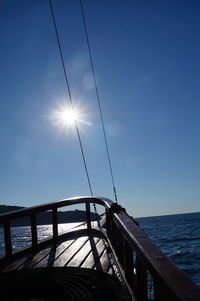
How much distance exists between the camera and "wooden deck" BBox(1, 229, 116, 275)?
392cm

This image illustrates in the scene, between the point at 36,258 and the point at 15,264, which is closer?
the point at 15,264

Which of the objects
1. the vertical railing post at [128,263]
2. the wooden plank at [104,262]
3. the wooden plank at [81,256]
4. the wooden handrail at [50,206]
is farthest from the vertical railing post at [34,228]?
the vertical railing post at [128,263]

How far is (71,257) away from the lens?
14.4 ft

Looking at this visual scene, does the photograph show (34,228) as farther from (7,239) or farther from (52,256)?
(52,256)

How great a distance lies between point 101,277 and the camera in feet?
9.22

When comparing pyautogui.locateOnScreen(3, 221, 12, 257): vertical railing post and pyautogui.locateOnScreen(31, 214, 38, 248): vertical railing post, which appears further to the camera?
pyautogui.locateOnScreen(31, 214, 38, 248): vertical railing post

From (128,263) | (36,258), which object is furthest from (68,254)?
(128,263)

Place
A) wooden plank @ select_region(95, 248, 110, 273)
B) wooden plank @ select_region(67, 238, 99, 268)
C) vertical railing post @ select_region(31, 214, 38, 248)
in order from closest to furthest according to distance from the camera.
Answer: wooden plank @ select_region(95, 248, 110, 273) < wooden plank @ select_region(67, 238, 99, 268) < vertical railing post @ select_region(31, 214, 38, 248)

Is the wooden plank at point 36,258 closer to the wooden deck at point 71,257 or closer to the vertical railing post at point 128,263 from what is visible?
the wooden deck at point 71,257

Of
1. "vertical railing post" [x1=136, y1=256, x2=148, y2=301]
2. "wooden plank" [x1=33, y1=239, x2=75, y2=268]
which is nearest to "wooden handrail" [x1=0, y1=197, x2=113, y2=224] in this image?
"wooden plank" [x1=33, y1=239, x2=75, y2=268]

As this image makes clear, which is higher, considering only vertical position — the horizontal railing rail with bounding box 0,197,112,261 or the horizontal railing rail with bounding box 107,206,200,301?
the horizontal railing rail with bounding box 0,197,112,261

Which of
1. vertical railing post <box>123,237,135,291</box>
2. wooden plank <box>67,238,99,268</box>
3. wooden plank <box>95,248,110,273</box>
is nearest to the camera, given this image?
vertical railing post <box>123,237,135,291</box>

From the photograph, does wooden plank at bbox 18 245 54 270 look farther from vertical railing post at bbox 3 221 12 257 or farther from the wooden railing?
the wooden railing

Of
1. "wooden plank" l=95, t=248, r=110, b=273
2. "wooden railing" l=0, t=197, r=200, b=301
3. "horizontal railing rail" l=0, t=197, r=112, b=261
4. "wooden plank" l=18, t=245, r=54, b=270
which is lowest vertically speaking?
"wooden plank" l=95, t=248, r=110, b=273
